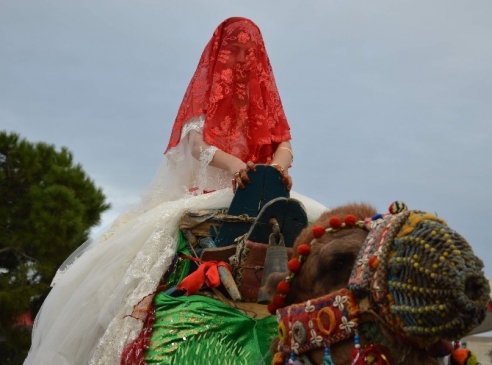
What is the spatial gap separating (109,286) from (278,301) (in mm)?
1266

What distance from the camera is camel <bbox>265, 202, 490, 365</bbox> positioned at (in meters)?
1.98

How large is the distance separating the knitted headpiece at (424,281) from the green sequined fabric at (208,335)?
97cm

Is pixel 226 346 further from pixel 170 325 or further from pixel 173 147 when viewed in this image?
pixel 173 147

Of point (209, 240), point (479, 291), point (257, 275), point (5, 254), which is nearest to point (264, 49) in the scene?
point (209, 240)

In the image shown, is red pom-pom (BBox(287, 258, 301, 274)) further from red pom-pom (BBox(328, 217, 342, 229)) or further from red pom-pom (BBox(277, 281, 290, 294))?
red pom-pom (BBox(328, 217, 342, 229))

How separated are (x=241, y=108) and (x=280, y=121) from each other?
1.01 ft

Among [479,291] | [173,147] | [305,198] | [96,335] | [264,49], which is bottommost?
[96,335]

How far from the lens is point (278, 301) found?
8.62 ft

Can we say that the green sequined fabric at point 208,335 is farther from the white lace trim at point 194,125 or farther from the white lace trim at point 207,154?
the white lace trim at point 194,125

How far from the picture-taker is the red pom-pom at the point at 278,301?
262cm

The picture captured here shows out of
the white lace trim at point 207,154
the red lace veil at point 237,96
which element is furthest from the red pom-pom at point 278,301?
the red lace veil at point 237,96

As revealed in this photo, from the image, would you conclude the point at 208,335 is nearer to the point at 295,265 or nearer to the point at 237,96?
the point at 295,265

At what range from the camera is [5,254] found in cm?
1496

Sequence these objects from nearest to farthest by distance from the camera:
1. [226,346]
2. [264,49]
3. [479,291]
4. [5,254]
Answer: [479,291] → [226,346] → [264,49] → [5,254]
